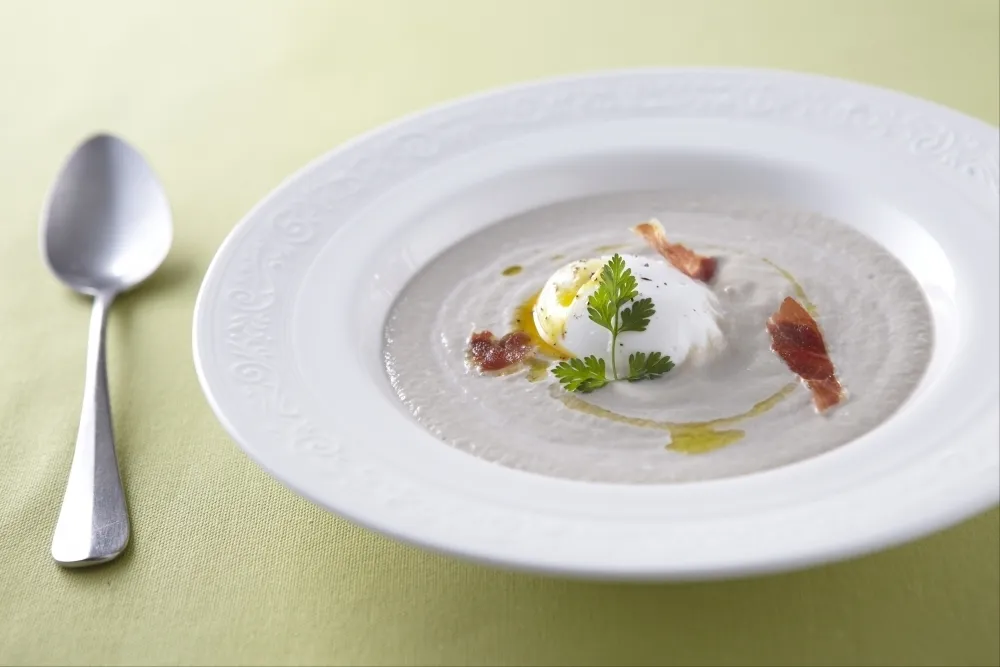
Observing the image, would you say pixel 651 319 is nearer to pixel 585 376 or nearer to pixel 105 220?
pixel 585 376

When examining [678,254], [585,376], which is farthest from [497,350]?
[678,254]

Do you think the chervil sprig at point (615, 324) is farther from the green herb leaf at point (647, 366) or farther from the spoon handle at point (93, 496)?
the spoon handle at point (93, 496)

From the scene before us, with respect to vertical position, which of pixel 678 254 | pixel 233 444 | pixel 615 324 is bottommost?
pixel 233 444

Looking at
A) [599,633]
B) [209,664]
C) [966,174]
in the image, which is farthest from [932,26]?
[209,664]

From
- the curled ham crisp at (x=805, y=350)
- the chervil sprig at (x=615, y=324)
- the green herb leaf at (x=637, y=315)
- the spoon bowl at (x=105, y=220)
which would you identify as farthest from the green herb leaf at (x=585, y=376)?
the spoon bowl at (x=105, y=220)

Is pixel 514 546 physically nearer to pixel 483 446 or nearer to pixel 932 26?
pixel 483 446

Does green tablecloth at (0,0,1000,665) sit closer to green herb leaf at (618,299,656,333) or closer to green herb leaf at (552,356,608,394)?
green herb leaf at (552,356,608,394)

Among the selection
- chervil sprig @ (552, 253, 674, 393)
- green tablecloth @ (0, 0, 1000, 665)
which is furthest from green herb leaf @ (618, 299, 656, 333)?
green tablecloth @ (0, 0, 1000, 665)
